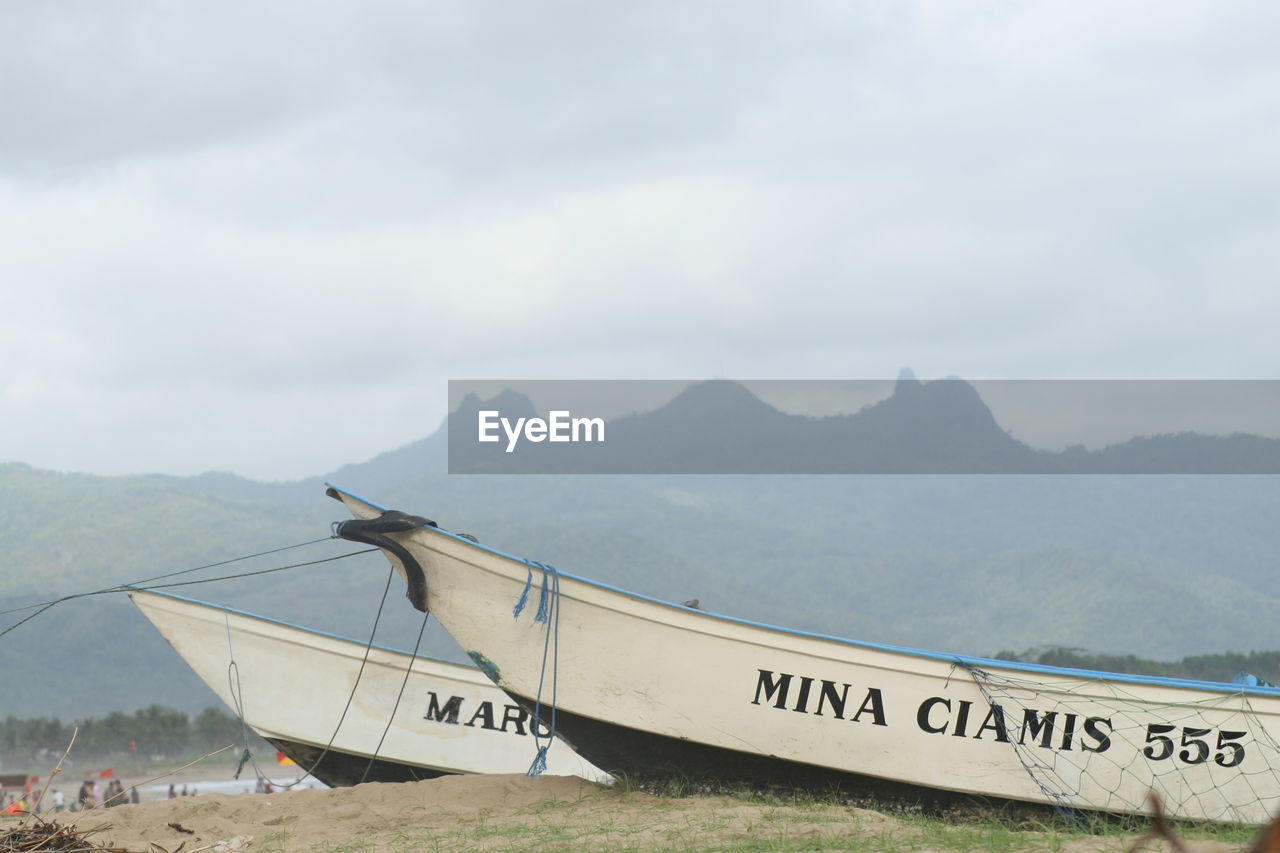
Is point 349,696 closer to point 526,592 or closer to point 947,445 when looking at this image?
point 526,592

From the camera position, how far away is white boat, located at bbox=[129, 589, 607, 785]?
1184 cm

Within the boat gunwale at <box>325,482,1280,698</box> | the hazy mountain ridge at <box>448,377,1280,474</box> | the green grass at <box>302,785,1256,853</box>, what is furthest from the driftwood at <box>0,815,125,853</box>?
the hazy mountain ridge at <box>448,377,1280,474</box>

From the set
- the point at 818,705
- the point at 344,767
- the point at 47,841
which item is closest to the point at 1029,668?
the point at 818,705

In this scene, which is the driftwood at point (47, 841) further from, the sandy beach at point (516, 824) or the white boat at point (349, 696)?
the white boat at point (349, 696)

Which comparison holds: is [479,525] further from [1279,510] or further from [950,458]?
[1279,510]

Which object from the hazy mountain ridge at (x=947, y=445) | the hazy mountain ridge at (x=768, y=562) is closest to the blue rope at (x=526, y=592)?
the hazy mountain ridge at (x=768, y=562)

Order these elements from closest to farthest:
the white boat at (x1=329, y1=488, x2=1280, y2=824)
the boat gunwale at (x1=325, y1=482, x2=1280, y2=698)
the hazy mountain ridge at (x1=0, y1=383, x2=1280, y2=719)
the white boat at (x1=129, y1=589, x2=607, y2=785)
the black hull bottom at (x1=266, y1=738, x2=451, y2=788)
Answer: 1. the boat gunwale at (x1=325, y1=482, x2=1280, y2=698)
2. the white boat at (x1=329, y1=488, x2=1280, y2=824)
3. the white boat at (x1=129, y1=589, x2=607, y2=785)
4. the black hull bottom at (x1=266, y1=738, x2=451, y2=788)
5. the hazy mountain ridge at (x1=0, y1=383, x2=1280, y2=719)

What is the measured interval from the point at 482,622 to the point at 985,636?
127952mm

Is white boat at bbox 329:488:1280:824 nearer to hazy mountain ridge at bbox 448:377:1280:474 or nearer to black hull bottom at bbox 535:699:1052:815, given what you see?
black hull bottom at bbox 535:699:1052:815

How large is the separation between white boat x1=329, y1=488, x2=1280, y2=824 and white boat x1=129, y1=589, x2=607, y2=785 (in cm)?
321

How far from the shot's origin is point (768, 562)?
163 meters

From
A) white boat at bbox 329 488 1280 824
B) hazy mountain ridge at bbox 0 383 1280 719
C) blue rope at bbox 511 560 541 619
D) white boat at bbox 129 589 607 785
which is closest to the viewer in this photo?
white boat at bbox 329 488 1280 824

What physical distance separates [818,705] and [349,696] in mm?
5442

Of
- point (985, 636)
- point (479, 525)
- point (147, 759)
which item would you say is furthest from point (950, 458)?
point (147, 759)
